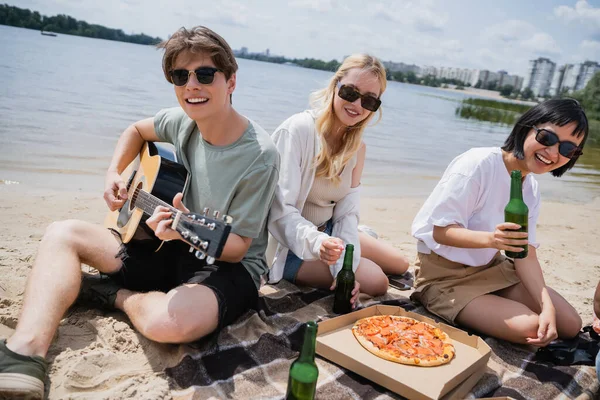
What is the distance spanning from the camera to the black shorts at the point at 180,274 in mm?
3082

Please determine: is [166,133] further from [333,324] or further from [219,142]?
[333,324]

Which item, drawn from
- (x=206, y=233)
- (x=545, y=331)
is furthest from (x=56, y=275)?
(x=545, y=331)

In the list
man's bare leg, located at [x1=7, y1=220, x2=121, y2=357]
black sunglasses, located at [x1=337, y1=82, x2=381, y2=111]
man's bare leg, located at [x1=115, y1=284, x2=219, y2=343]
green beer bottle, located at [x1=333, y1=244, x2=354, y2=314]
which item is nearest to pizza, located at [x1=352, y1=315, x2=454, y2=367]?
green beer bottle, located at [x1=333, y1=244, x2=354, y2=314]

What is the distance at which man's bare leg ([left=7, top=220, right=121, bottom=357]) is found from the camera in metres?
2.47

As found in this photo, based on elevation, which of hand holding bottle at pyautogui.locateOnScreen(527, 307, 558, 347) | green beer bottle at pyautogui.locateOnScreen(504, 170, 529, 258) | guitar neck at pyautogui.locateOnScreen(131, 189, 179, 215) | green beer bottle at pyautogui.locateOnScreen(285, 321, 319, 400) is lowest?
hand holding bottle at pyautogui.locateOnScreen(527, 307, 558, 347)

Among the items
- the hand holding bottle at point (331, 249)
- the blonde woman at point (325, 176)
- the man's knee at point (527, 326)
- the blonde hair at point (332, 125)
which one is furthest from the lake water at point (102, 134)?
the man's knee at point (527, 326)

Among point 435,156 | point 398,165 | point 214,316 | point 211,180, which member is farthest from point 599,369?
point 435,156

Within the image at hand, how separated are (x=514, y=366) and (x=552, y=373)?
9.1 inches

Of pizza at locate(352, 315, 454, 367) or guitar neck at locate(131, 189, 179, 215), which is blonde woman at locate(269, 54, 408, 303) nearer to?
pizza at locate(352, 315, 454, 367)

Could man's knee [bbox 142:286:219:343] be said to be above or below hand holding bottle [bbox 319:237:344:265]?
below

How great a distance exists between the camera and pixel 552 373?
3230 mm

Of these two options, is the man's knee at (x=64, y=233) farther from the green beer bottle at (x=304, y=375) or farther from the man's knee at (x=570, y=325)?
the man's knee at (x=570, y=325)

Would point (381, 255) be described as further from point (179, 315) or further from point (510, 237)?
point (179, 315)

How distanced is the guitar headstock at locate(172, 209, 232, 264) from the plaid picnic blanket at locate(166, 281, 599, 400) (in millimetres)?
727
